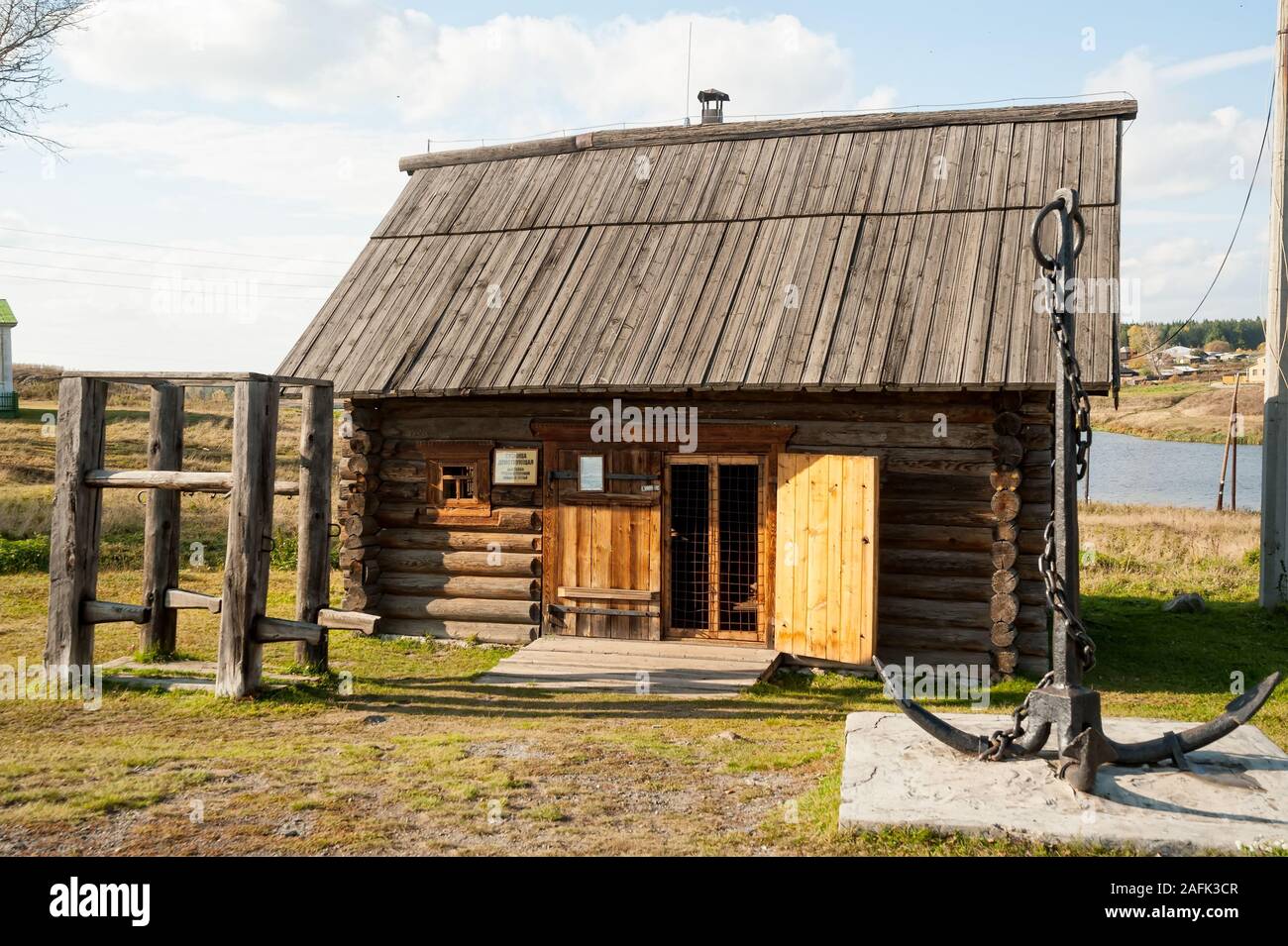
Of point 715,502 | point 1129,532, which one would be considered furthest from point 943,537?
point 1129,532

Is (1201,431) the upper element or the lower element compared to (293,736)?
upper

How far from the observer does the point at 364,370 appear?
13.0 metres

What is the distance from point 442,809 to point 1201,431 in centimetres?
5590

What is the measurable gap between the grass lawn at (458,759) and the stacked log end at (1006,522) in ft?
1.69

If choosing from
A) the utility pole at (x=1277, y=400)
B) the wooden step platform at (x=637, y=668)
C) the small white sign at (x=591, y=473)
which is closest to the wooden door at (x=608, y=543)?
the small white sign at (x=591, y=473)

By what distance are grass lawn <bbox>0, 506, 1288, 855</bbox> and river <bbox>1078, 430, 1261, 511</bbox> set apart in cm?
2392

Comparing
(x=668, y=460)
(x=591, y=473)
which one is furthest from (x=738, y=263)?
(x=591, y=473)

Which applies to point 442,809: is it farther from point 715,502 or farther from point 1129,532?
point 1129,532

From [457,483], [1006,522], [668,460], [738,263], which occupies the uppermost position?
[738,263]

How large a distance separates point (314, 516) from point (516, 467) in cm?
271

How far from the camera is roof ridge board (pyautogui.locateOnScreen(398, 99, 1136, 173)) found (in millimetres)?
13781

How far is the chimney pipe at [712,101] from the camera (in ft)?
56.0

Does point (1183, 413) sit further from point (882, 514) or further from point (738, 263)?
point (882, 514)

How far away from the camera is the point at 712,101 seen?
17.3 meters
